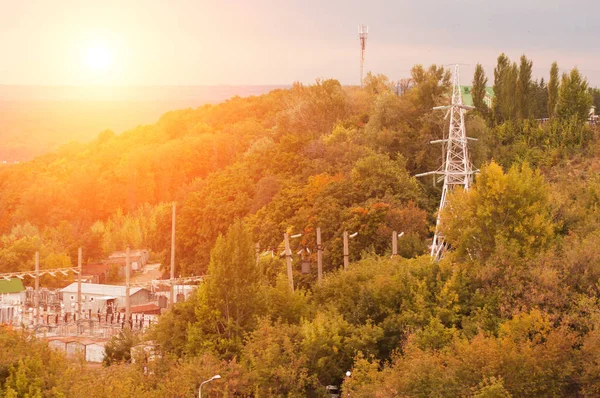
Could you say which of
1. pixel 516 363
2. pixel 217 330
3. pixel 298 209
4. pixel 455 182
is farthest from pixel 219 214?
pixel 516 363

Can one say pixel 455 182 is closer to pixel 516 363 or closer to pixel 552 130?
pixel 552 130

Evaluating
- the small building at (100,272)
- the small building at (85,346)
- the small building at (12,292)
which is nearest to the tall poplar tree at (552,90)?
the small building at (85,346)

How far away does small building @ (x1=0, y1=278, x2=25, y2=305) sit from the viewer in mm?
45938

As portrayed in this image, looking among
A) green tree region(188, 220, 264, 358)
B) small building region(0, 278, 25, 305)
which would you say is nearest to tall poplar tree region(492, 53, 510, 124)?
green tree region(188, 220, 264, 358)

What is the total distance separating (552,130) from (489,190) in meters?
16.0

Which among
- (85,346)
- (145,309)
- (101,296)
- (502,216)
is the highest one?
(502,216)

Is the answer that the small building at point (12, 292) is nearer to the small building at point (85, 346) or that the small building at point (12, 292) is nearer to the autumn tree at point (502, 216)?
the small building at point (85, 346)

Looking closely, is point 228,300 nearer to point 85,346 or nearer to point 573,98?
point 85,346

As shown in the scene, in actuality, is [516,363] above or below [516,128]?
below

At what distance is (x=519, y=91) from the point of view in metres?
46.2

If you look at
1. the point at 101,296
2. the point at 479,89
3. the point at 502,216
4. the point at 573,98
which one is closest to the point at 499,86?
the point at 479,89

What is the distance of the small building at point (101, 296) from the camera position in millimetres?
46406

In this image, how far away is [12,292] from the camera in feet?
155

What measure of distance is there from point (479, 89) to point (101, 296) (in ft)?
73.0
